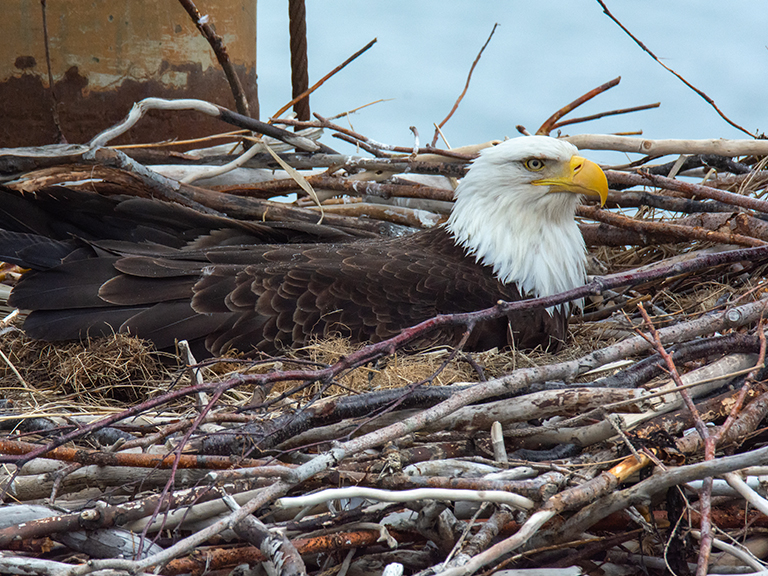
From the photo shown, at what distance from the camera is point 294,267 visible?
8.11 ft

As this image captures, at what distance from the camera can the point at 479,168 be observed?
2.84 meters

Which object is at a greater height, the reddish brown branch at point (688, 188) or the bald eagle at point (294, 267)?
the reddish brown branch at point (688, 188)

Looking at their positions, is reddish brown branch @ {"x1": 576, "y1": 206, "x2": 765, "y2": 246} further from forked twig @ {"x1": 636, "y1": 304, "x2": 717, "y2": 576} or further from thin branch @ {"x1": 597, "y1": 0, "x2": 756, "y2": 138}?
forked twig @ {"x1": 636, "y1": 304, "x2": 717, "y2": 576}

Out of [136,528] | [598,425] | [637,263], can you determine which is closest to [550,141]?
[637,263]

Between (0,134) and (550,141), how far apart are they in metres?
2.65

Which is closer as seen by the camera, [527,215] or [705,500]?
[705,500]

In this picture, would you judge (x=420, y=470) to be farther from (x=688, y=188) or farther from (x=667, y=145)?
(x=667, y=145)

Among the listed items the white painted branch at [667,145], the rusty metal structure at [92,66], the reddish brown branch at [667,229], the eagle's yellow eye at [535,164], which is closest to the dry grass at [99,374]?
the eagle's yellow eye at [535,164]

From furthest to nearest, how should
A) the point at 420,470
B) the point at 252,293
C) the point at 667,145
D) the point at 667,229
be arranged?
1. the point at 667,145
2. the point at 667,229
3. the point at 252,293
4. the point at 420,470

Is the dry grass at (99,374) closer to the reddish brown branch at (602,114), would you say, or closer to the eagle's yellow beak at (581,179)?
the eagle's yellow beak at (581,179)

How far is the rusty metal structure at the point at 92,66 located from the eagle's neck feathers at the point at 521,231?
183 centimetres

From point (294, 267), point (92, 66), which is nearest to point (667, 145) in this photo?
point (294, 267)

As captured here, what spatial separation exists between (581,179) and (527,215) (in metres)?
0.25

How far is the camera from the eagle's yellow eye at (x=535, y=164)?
2682 millimetres
